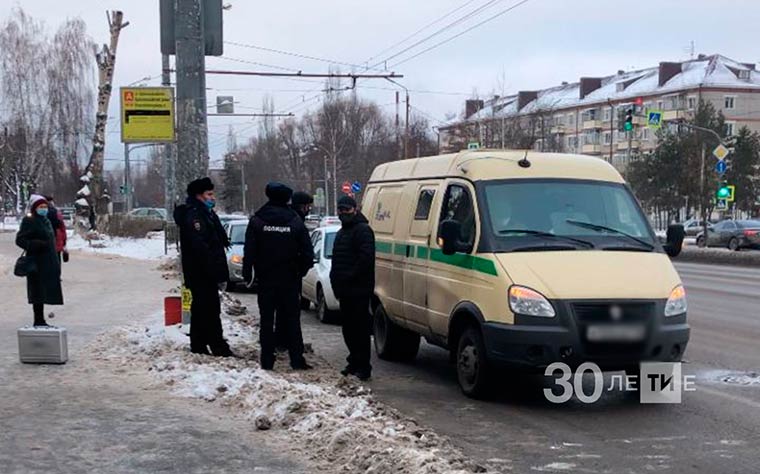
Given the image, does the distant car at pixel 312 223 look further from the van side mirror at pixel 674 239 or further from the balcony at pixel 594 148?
the balcony at pixel 594 148

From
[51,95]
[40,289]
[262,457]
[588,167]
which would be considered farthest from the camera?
[51,95]

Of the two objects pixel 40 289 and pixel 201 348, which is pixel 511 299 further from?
pixel 40 289

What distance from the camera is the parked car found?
37441 mm

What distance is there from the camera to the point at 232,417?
6.86 metres

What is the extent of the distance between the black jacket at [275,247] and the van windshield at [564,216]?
194 centimetres

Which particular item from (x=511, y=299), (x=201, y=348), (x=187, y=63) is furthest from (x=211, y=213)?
(x=511, y=299)

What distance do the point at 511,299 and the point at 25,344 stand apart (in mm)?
5079

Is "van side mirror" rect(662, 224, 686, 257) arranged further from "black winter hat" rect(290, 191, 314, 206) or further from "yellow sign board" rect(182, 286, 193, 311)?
"yellow sign board" rect(182, 286, 193, 311)

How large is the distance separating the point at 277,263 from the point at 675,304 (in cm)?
378

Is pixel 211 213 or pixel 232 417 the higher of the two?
pixel 211 213

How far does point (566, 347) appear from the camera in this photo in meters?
7.20

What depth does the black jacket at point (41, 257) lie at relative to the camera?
385 inches

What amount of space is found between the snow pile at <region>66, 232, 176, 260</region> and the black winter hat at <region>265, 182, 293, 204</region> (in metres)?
21.4

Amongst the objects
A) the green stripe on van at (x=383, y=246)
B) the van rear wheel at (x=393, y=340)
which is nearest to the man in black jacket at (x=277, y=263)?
the green stripe on van at (x=383, y=246)
